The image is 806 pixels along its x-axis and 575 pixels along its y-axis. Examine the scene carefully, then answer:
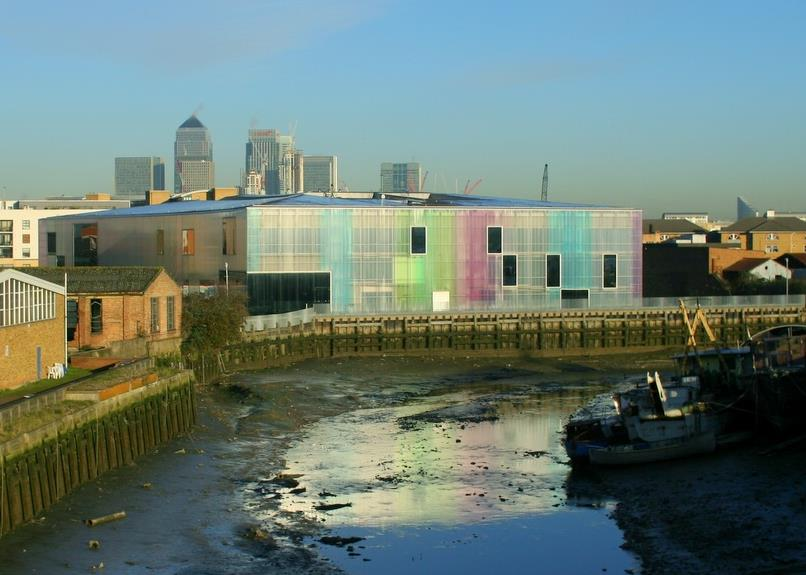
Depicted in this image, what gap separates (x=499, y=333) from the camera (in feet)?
267

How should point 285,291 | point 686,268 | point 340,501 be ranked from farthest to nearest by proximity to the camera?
point 686,268
point 285,291
point 340,501

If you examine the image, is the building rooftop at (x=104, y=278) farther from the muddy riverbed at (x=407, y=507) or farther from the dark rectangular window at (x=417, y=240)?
the dark rectangular window at (x=417, y=240)

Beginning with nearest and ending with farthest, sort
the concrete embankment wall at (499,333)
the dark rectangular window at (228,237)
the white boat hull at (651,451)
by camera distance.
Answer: the white boat hull at (651,451) < the concrete embankment wall at (499,333) < the dark rectangular window at (228,237)

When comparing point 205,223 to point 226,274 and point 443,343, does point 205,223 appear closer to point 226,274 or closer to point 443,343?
point 226,274

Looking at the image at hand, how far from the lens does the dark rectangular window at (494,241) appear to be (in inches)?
3462

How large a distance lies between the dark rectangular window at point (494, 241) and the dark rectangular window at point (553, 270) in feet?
11.9

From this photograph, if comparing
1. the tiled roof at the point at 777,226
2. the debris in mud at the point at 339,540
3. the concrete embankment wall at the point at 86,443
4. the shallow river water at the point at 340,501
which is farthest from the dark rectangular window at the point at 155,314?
the tiled roof at the point at 777,226

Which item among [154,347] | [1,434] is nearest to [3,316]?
[1,434]

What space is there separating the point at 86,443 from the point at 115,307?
73.7 ft

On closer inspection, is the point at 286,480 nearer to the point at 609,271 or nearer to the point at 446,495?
the point at 446,495

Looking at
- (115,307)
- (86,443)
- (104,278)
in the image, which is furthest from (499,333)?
(86,443)

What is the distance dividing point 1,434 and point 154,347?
2609cm

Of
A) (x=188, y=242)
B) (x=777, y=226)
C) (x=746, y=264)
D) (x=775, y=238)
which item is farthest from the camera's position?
(x=777, y=226)

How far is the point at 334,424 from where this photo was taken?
165 feet
